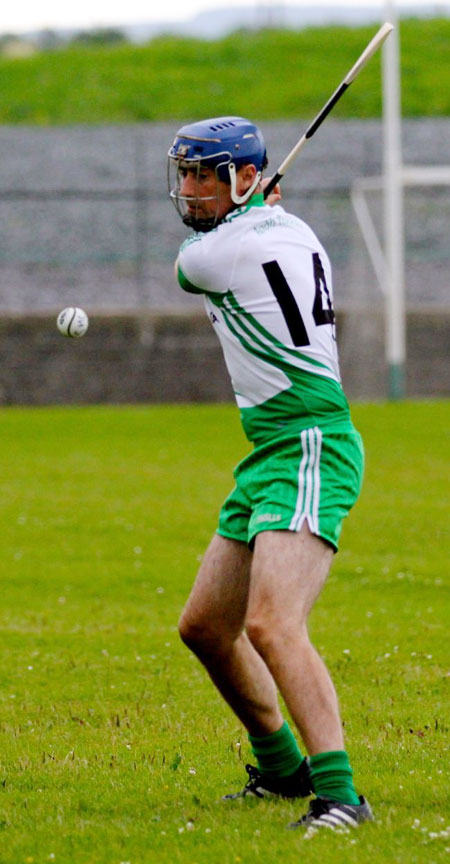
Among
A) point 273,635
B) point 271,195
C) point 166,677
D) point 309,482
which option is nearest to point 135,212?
point 166,677

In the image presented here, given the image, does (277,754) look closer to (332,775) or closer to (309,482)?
(332,775)

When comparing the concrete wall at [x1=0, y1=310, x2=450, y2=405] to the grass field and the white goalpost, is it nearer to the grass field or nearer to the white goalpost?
the white goalpost

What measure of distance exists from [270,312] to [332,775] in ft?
5.10

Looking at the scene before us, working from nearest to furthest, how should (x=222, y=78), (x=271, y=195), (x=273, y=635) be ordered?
(x=273, y=635)
(x=271, y=195)
(x=222, y=78)

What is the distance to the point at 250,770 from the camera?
548cm

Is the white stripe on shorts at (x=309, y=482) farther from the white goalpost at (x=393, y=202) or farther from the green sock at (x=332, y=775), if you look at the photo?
the white goalpost at (x=393, y=202)

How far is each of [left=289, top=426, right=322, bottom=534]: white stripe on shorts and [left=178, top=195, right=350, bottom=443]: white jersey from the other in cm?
6

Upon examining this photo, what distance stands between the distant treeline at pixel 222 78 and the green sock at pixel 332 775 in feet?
119

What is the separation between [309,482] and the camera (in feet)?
16.2

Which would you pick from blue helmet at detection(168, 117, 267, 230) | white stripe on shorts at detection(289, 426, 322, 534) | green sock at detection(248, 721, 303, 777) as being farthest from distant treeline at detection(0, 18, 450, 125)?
white stripe on shorts at detection(289, 426, 322, 534)

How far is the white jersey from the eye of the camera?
5.00m

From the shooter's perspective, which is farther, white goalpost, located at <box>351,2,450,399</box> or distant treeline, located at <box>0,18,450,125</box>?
distant treeline, located at <box>0,18,450,125</box>

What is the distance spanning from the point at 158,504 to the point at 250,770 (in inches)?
329

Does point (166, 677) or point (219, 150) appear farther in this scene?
point (166, 677)
